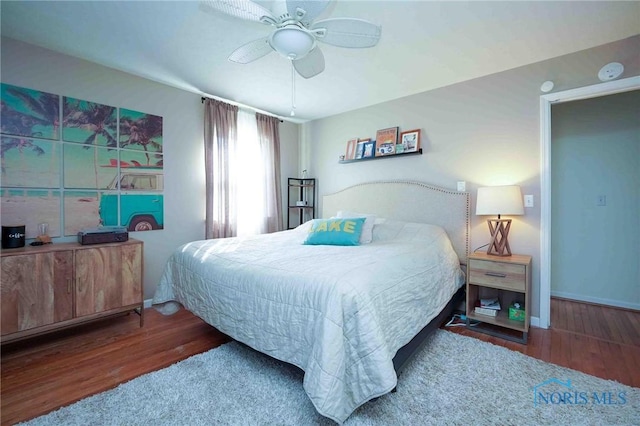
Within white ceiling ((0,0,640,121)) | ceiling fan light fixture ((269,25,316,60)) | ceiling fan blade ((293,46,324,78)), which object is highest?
white ceiling ((0,0,640,121))

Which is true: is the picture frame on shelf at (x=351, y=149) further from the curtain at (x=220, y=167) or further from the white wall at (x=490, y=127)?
the curtain at (x=220, y=167)

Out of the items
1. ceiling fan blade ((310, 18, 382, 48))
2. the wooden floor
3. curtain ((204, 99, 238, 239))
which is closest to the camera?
ceiling fan blade ((310, 18, 382, 48))

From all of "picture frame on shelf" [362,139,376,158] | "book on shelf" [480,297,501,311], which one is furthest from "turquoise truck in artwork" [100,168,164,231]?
"book on shelf" [480,297,501,311]

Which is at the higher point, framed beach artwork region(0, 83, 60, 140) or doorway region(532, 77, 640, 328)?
framed beach artwork region(0, 83, 60, 140)

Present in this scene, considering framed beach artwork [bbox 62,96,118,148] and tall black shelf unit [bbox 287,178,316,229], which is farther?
tall black shelf unit [bbox 287,178,316,229]

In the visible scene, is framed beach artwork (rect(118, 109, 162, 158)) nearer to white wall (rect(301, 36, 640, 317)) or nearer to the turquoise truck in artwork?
the turquoise truck in artwork

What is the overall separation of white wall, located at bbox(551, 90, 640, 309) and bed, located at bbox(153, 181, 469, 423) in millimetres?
1511

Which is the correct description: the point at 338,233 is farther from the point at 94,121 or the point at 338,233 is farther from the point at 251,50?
the point at 94,121

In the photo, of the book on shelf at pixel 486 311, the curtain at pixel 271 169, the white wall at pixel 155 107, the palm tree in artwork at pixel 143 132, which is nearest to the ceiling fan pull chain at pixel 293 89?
the curtain at pixel 271 169

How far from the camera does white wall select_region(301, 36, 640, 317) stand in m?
2.49

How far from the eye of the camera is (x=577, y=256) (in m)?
3.35

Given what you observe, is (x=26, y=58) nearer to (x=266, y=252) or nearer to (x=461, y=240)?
(x=266, y=252)

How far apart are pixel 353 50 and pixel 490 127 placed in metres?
1.61

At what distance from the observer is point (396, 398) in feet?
5.34
